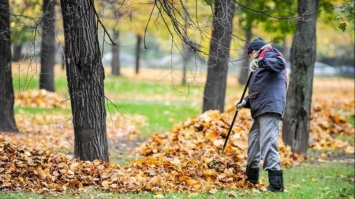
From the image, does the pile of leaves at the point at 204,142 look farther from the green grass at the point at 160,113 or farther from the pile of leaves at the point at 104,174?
the green grass at the point at 160,113

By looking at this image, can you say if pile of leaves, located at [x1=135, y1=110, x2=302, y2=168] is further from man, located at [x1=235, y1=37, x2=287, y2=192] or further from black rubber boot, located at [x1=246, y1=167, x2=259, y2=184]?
man, located at [x1=235, y1=37, x2=287, y2=192]

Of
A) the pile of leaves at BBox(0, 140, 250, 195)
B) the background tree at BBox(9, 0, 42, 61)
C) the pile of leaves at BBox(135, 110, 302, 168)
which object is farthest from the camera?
the pile of leaves at BBox(135, 110, 302, 168)

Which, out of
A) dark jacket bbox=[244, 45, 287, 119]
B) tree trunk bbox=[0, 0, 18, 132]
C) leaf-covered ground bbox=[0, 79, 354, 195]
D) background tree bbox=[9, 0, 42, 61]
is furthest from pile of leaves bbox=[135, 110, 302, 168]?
tree trunk bbox=[0, 0, 18, 132]

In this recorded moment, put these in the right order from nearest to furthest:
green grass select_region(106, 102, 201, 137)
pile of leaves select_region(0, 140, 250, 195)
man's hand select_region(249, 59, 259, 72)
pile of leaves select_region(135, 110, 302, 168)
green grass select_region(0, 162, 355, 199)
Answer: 1. green grass select_region(0, 162, 355, 199)
2. pile of leaves select_region(0, 140, 250, 195)
3. man's hand select_region(249, 59, 259, 72)
4. pile of leaves select_region(135, 110, 302, 168)
5. green grass select_region(106, 102, 201, 137)

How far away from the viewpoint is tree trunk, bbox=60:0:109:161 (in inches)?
309

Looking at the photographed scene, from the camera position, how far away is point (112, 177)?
7.46m

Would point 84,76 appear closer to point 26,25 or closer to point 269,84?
point 26,25

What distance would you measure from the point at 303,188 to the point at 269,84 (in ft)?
5.77

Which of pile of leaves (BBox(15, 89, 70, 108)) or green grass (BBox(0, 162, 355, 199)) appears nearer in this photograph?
green grass (BBox(0, 162, 355, 199))

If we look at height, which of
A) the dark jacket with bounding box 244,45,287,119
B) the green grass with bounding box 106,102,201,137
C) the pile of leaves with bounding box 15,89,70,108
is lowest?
the green grass with bounding box 106,102,201,137

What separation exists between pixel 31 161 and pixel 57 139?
5.90 m

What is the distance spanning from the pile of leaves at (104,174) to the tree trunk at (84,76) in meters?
0.36

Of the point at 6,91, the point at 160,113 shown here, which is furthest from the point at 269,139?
the point at 160,113

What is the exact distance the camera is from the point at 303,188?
839 centimetres
